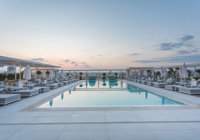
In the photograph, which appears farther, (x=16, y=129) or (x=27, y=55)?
(x=27, y=55)

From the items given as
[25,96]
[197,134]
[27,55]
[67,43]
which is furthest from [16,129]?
[27,55]

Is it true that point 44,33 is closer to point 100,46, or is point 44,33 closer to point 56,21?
point 56,21

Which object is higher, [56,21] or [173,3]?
[173,3]

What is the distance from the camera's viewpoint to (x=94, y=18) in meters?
9.78

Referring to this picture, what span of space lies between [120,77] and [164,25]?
14.6 m

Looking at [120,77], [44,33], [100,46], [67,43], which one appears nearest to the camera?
[44,33]

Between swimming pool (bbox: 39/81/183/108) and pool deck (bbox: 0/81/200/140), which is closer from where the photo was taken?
pool deck (bbox: 0/81/200/140)

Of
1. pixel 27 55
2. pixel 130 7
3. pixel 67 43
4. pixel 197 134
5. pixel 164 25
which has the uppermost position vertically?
pixel 130 7

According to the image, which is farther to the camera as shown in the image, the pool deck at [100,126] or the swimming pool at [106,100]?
the swimming pool at [106,100]

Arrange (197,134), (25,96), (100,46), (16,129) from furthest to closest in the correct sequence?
(100,46) → (25,96) → (16,129) → (197,134)

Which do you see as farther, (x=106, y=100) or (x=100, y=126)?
(x=106, y=100)

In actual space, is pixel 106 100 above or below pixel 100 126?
below

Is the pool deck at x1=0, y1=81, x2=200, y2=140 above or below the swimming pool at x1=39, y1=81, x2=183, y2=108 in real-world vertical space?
above

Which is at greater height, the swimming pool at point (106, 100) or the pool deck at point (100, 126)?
the pool deck at point (100, 126)
